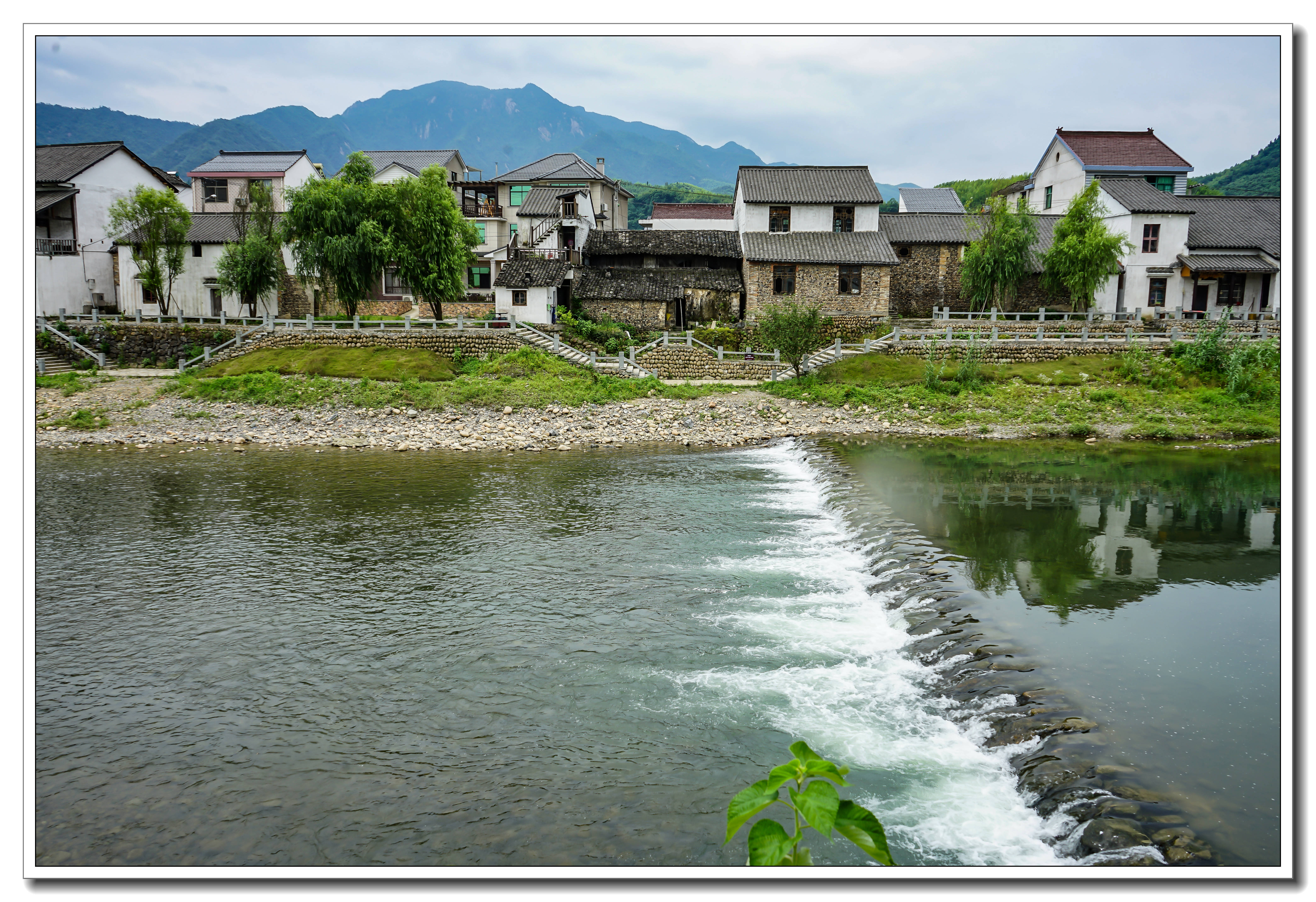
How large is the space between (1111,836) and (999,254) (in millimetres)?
41829

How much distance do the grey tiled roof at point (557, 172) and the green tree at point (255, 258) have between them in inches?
679

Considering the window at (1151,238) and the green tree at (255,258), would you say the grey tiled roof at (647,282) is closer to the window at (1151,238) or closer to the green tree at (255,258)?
the green tree at (255,258)

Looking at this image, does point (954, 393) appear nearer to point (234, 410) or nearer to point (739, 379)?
point (739, 379)

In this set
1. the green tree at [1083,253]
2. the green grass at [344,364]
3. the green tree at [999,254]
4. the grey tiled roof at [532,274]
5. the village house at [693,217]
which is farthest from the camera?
the village house at [693,217]

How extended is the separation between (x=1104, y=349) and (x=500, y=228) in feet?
133

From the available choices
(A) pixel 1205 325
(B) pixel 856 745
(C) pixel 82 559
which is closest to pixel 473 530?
(C) pixel 82 559

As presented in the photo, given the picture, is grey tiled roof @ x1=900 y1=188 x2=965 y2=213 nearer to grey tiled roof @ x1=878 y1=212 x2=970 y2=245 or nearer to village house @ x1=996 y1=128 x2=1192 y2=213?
village house @ x1=996 y1=128 x2=1192 y2=213

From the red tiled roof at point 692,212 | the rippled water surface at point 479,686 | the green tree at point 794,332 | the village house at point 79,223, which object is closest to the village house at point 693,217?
the red tiled roof at point 692,212

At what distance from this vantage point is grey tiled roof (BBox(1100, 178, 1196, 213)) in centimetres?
4662

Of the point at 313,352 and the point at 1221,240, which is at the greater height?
the point at 1221,240

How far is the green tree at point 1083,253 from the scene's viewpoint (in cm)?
4275

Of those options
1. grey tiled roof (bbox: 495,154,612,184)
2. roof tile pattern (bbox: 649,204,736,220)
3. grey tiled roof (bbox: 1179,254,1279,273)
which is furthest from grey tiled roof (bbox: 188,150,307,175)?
grey tiled roof (bbox: 1179,254,1279,273)

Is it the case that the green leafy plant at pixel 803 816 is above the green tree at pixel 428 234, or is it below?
below

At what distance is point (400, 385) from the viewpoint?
37.3 meters
